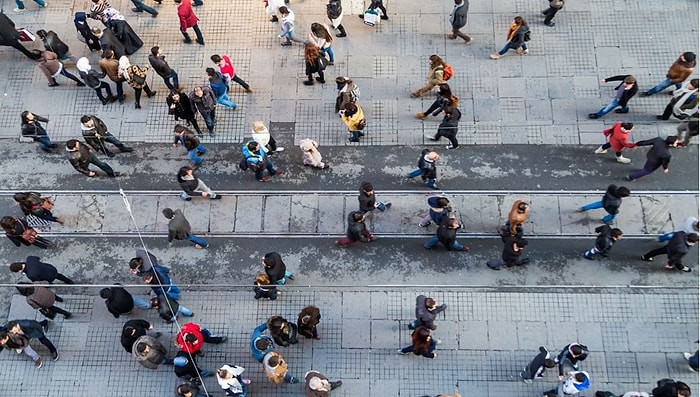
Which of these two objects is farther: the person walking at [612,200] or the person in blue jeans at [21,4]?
the person in blue jeans at [21,4]

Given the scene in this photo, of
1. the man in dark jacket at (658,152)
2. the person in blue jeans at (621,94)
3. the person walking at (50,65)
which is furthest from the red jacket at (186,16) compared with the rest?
the man in dark jacket at (658,152)

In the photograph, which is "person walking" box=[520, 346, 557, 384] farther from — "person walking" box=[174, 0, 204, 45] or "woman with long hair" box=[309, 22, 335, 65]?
"person walking" box=[174, 0, 204, 45]

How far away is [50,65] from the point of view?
14.3m

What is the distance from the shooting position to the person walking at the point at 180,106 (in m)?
13.2

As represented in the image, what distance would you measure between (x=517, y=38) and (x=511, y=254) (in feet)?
18.1

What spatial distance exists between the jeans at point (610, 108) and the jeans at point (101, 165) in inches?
441

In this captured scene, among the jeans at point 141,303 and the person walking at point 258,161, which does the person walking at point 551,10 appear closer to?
the person walking at point 258,161

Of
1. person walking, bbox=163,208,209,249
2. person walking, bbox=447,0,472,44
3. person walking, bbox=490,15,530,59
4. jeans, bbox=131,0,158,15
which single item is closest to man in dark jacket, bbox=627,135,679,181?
person walking, bbox=490,15,530,59

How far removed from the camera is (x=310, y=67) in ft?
46.3

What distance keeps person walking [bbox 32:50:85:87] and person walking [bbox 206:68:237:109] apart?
379 cm

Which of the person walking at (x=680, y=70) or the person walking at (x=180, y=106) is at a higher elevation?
the person walking at (x=680, y=70)

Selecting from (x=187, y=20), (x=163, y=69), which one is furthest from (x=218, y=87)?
(x=187, y=20)

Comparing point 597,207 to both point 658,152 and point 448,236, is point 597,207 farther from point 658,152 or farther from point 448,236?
point 448,236

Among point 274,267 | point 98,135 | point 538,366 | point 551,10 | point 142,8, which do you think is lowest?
point 538,366
